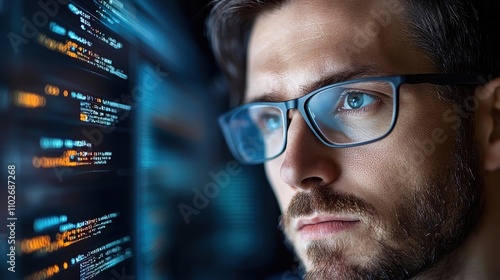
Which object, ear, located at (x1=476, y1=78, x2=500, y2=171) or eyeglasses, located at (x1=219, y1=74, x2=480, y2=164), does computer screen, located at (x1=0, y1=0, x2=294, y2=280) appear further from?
ear, located at (x1=476, y1=78, x2=500, y2=171)

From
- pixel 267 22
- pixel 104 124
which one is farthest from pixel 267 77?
pixel 104 124

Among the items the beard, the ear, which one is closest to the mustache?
the beard

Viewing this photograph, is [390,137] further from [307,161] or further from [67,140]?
[67,140]

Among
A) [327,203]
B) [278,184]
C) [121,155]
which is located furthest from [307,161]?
[121,155]

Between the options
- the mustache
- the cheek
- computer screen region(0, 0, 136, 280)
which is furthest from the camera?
the cheek

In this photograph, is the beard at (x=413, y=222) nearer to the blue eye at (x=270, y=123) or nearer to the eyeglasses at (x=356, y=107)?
the eyeglasses at (x=356, y=107)

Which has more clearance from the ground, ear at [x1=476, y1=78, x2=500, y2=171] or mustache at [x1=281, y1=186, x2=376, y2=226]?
ear at [x1=476, y1=78, x2=500, y2=171]

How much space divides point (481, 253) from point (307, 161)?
36 centimetres

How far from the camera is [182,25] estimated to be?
2.78 ft

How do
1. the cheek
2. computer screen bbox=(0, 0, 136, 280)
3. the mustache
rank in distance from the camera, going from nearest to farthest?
computer screen bbox=(0, 0, 136, 280) → the mustache → the cheek

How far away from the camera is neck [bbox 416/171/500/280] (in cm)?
80

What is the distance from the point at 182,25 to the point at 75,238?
472 millimetres

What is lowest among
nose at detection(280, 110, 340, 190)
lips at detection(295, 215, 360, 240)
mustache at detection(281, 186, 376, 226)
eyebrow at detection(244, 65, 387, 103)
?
lips at detection(295, 215, 360, 240)

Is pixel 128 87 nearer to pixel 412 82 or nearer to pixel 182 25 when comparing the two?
pixel 182 25
